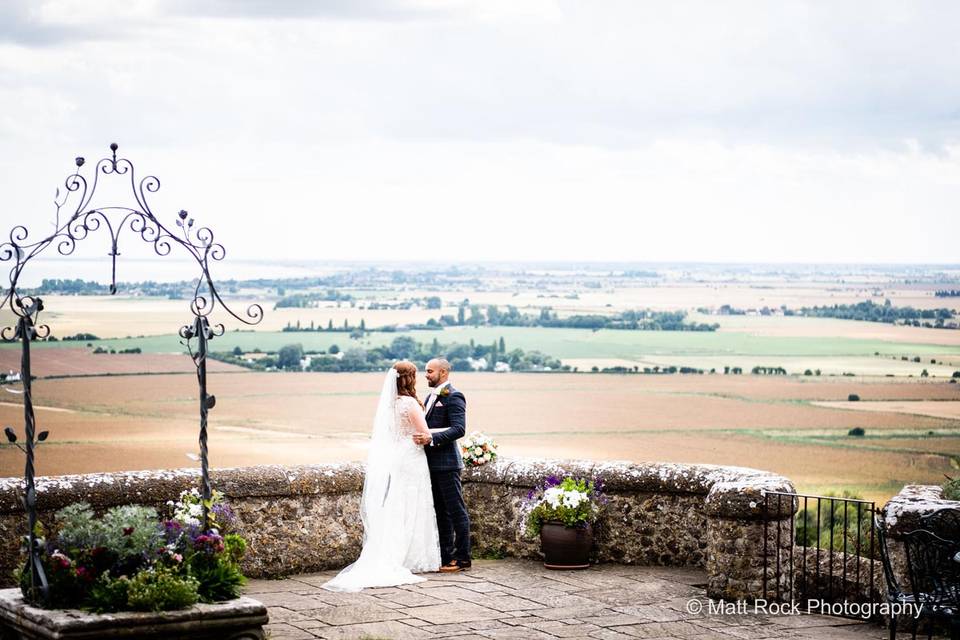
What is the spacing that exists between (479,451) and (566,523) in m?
1.27

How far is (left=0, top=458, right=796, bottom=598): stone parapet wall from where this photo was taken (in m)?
9.30

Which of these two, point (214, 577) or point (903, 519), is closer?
point (214, 577)

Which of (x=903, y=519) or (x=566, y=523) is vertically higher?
(x=903, y=519)

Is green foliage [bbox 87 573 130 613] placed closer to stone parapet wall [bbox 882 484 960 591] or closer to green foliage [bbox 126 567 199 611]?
green foliage [bbox 126 567 199 611]

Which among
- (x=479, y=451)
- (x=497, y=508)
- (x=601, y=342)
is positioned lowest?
(x=601, y=342)

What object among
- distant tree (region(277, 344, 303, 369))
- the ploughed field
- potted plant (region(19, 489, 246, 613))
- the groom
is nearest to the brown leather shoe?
the groom

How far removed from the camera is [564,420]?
4472 centimetres

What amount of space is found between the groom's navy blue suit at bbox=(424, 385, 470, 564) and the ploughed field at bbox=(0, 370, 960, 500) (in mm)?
23503

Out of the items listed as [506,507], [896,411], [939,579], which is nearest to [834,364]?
A: [896,411]

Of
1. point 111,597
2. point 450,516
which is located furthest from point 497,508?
point 111,597

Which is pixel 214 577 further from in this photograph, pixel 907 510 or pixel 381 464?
pixel 907 510

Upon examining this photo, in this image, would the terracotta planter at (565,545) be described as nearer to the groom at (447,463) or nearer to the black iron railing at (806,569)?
the groom at (447,463)

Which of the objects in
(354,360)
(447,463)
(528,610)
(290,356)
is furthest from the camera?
(290,356)

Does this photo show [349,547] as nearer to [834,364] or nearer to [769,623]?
[769,623]
